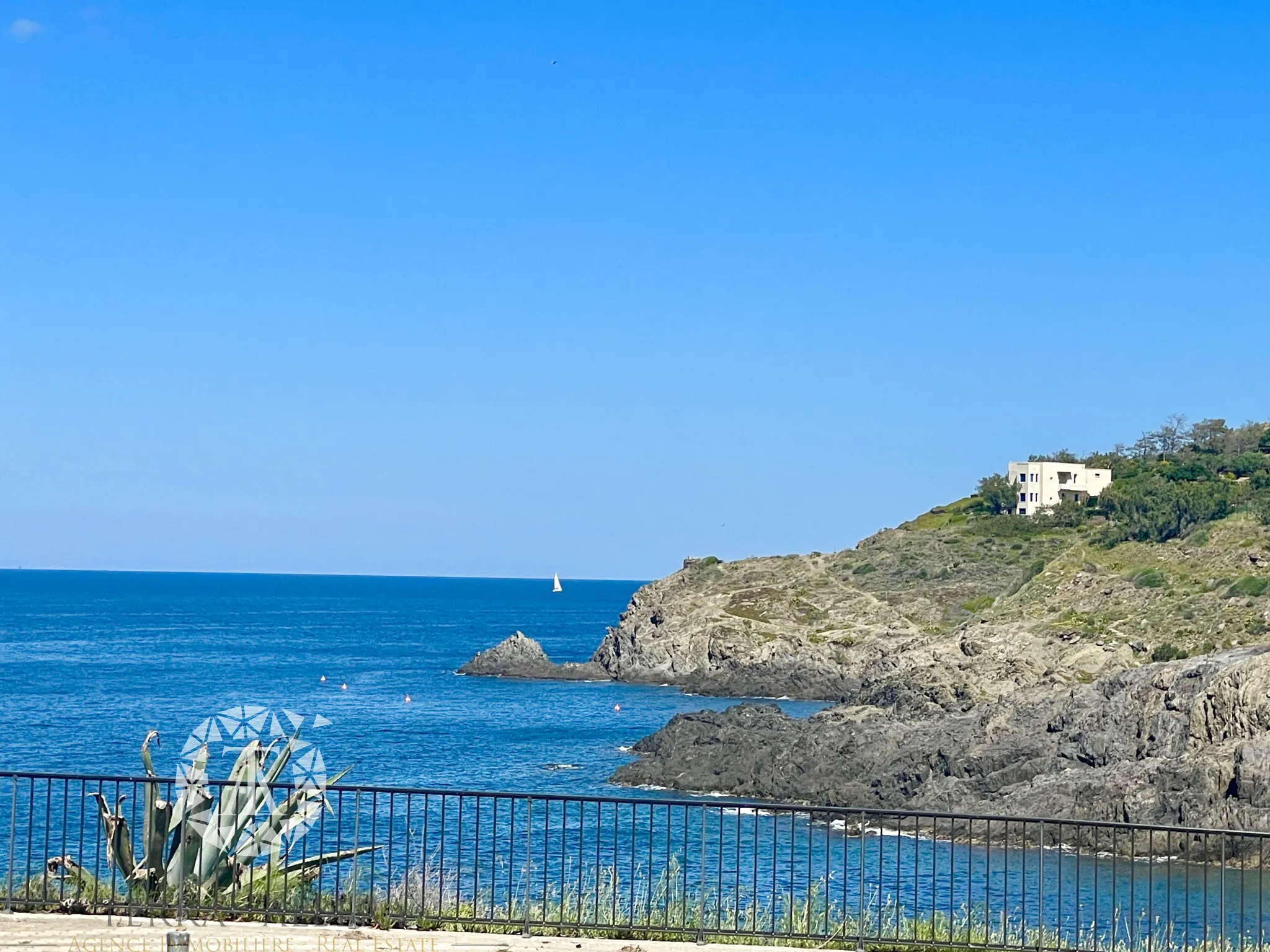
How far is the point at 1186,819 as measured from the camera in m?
37.7

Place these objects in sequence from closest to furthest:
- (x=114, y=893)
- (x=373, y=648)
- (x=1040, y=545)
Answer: (x=114, y=893)
(x=1040, y=545)
(x=373, y=648)

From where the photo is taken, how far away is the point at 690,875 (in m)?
33.5

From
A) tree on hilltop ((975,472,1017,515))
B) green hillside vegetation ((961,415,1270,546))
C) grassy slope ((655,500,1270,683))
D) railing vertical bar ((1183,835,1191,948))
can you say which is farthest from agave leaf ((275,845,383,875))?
tree on hilltop ((975,472,1017,515))

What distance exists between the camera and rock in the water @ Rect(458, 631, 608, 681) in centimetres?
9812

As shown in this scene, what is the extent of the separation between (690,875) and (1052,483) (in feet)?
309

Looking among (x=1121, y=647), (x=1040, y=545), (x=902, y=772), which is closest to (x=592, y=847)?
(x=902, y=772)

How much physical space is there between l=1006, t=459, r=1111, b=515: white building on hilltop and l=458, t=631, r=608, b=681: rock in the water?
3998cm

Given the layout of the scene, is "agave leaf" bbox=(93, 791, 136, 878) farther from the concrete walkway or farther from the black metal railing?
the concrete walkway

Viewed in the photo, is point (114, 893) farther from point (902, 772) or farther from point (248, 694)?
point (248, 694)

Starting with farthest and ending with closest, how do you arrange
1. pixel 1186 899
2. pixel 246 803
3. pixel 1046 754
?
1. pixel 1046 754
2. pixel 1186 899
3. pixel 246 803

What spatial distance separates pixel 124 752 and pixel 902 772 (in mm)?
29294

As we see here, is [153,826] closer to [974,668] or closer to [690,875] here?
[690,875]

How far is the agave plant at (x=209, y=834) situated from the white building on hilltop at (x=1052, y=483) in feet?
363

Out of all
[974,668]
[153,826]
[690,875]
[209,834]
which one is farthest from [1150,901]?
[974,668]
